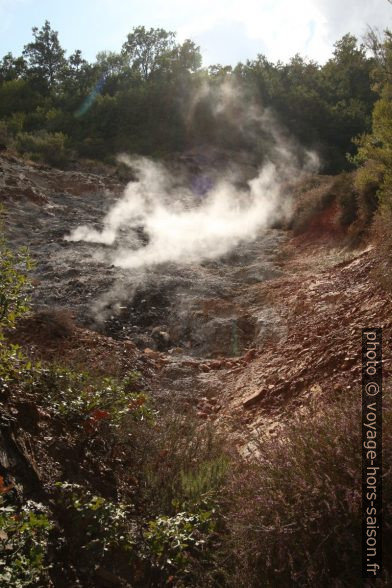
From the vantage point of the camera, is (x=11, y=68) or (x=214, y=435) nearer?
(x=214, y=435)

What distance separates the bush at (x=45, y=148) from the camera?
752 inches

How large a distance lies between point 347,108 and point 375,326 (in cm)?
Result: 2092

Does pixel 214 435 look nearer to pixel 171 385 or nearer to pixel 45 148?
pixel 171 385

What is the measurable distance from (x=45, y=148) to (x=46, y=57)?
42.9 ft

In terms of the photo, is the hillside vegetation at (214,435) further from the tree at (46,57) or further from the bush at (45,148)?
the tree at (46,57)

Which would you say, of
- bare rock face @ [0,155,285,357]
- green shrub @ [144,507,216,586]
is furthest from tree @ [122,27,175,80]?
green shrub @ [144,507,216,586]

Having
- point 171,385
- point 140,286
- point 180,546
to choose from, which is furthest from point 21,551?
point 140,286

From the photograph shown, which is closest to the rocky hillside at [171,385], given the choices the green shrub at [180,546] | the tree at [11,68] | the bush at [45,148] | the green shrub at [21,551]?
the green shrub at [180,546]

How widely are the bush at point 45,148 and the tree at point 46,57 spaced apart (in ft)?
32.4

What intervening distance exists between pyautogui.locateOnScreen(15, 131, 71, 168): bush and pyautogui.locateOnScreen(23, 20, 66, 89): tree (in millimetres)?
9890

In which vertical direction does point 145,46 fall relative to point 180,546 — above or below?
above

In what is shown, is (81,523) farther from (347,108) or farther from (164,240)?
(347,108)

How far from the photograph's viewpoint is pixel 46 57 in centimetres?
2981

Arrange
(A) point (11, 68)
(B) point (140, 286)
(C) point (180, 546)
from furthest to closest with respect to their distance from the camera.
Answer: (A) point (11, 68) → (B) point (140, 286) → (C) point (180, 546)
